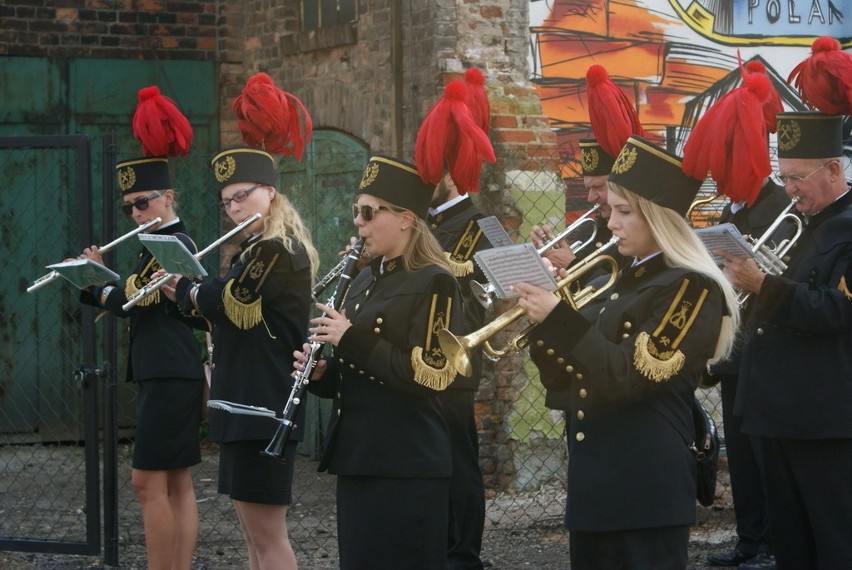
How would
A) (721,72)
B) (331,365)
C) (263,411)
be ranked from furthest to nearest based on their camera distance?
(721,72) < (263,411) < (331,365)

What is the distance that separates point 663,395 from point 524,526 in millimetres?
3790

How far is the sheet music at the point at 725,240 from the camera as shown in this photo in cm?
447

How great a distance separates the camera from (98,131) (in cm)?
946

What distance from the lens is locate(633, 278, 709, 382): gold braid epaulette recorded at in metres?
3.80

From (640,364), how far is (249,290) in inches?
70.8

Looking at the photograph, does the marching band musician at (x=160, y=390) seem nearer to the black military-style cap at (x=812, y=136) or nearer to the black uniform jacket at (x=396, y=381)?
the black uniform jacket at (x=396, y=381)

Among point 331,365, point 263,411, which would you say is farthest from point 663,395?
point 263,411

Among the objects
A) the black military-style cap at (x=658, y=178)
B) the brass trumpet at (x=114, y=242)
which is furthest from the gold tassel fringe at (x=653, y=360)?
the brass trumpet at (x=114, y=242)

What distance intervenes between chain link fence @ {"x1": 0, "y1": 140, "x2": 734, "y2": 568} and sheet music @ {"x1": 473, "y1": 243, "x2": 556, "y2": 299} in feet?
11.4

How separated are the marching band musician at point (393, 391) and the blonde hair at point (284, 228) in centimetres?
81

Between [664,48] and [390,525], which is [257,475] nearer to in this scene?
[390,525]

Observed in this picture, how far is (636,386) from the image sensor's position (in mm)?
3820

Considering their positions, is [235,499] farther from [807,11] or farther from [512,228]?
[807,11]

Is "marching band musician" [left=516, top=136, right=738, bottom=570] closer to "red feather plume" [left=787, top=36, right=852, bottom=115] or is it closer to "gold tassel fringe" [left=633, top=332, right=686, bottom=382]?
"gold tassel fringe" [left=633, top=332, right=686, bottom=382]
